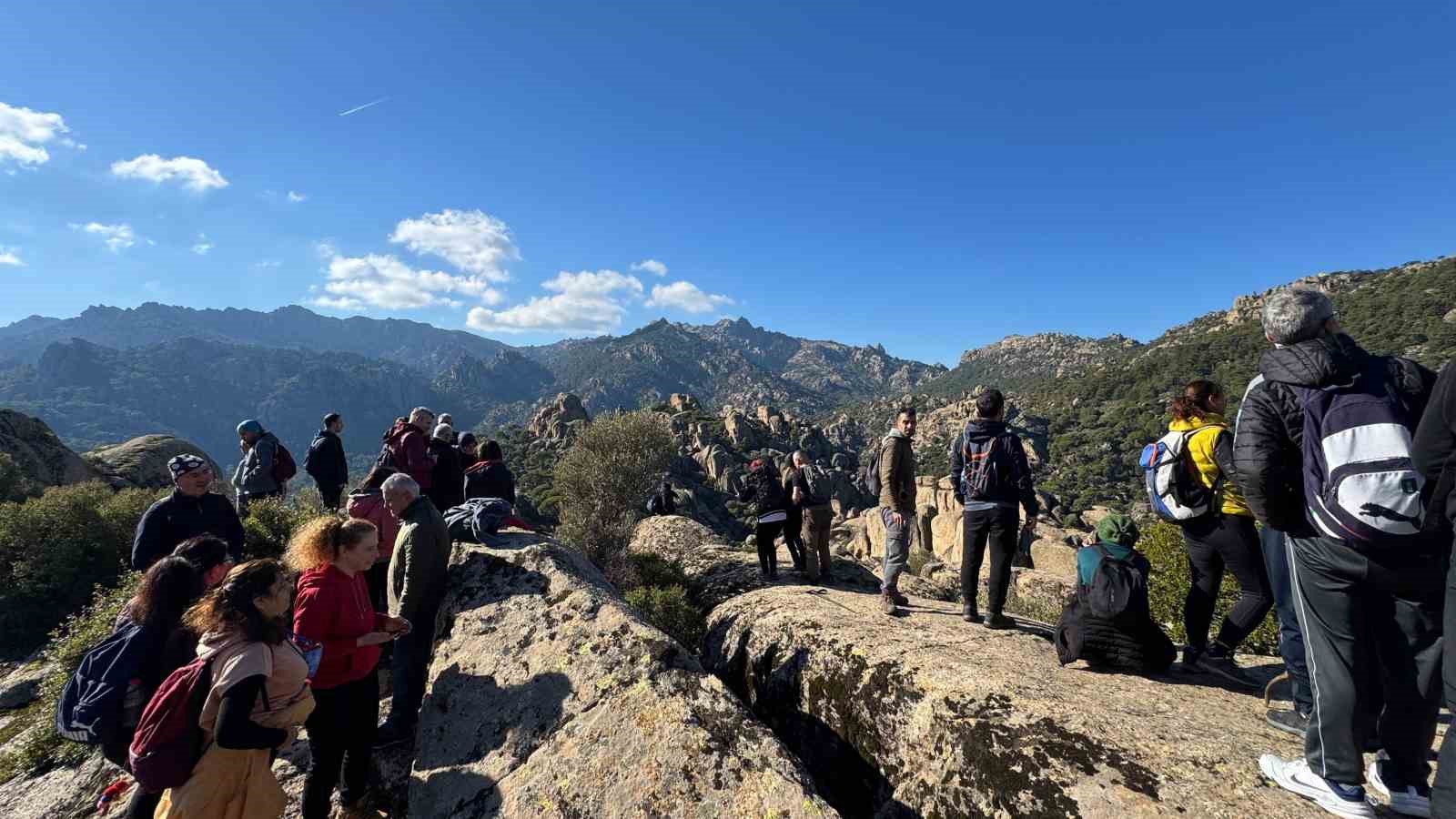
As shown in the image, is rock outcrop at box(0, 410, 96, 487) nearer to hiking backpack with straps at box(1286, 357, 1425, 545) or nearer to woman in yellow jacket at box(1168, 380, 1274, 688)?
woman in yellow jacket at box(1168, 380, 1274, 688)

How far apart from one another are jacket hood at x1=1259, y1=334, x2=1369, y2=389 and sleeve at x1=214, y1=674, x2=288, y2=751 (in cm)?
616

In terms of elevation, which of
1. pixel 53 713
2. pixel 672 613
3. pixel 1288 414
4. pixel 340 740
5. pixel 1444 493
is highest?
pixel 1288 414

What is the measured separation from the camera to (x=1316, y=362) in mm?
3182

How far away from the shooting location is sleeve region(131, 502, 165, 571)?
549cm

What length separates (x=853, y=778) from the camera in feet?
14.5

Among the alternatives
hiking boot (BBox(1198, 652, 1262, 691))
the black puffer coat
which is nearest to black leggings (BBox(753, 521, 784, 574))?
hiking boot (BBox(1198, 652, 1262, 691))

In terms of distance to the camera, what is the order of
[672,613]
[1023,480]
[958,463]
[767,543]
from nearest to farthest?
[1023,480] < [958,463] < [672,613] < [767,543]

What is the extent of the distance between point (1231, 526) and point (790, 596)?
4.54 metres

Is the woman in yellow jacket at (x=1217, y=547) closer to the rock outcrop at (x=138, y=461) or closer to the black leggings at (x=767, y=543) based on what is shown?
the black leggings at (x=767, y=543)

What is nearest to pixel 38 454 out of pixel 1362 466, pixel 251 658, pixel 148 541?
pixel 148 541

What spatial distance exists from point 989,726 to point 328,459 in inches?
462

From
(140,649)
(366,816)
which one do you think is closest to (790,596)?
(366,816)

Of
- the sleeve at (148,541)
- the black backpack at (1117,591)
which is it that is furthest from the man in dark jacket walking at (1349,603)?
the sleeve at (148,541)

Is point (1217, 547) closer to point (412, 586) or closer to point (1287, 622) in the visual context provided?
point (1287, 622)
